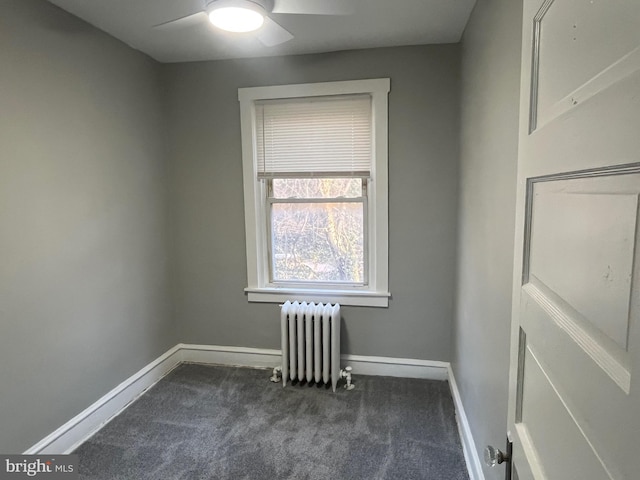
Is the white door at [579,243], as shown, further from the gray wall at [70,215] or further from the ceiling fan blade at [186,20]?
the gray wall at [70,215]

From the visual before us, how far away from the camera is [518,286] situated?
916mm

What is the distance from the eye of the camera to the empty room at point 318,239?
613mm

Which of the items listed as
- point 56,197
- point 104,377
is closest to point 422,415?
point 104,377

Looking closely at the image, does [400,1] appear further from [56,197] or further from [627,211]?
[56,197]

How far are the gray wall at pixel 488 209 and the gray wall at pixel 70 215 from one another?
2.18 metres

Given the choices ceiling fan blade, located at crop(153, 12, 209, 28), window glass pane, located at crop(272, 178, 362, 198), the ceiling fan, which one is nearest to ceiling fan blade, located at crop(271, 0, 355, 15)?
the ceiling fan

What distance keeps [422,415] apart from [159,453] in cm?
157

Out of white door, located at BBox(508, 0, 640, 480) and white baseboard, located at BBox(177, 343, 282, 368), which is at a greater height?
white door, located at BBox(508, 0, 640, 480)

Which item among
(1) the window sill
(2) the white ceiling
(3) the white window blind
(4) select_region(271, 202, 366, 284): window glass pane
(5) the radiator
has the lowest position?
(5) the radiator

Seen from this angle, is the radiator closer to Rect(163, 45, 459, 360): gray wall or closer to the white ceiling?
Rect(163, 45, 459, 360): gray wall

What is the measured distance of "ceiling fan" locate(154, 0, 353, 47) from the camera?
1.73 m

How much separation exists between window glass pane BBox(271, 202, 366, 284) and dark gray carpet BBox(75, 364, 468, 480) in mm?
824

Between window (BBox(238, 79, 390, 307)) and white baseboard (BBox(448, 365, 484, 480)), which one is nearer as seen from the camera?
white baseboard (BBox(448, 365, 484, 480))

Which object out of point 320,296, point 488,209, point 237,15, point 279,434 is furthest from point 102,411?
point 488,209
